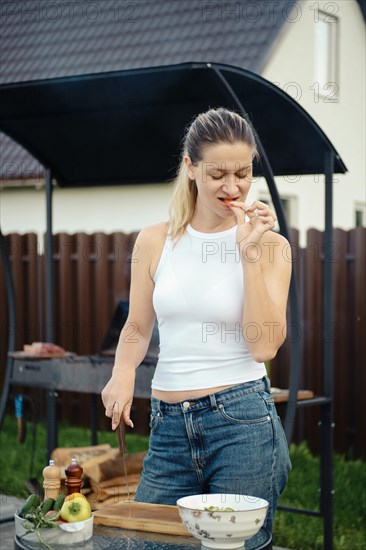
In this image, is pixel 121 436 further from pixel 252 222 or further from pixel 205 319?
pixel 252 222

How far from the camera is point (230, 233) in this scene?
10.0ft

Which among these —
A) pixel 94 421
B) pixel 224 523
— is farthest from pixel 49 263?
pixel 224 523

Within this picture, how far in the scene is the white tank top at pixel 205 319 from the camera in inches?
116

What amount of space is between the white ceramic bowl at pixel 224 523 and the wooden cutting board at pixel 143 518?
0.18 meters

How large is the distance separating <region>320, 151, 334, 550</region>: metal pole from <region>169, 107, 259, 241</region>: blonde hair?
217cm

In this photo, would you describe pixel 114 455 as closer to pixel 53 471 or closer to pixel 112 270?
pixel 53 471

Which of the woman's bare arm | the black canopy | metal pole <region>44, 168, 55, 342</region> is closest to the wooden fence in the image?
metal pole <region>44, 168, 55, 342</region>

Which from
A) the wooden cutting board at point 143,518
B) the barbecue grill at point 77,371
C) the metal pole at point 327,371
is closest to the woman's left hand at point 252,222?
the wooden cutting board at point 143,518

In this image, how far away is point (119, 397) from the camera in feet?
10.1

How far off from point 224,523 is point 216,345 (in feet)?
2.11

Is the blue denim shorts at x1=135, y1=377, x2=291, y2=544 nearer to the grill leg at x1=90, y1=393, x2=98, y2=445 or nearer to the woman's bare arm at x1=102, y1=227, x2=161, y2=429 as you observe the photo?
the woman's bare arm at x1=102, y1=227, x2=161, y2=429

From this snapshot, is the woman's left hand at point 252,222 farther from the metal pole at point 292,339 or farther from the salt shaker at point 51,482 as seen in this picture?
the metal pole at point 292,339

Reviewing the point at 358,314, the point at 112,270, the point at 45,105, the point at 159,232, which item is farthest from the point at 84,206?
the point at 159,232

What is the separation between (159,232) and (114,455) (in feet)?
9.90
